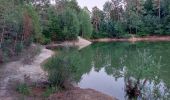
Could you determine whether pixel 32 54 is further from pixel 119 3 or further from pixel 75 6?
pixel 119 3

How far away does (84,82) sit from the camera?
2177 cm

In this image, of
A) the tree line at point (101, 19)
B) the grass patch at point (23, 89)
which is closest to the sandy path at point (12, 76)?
the grass patch at point (23, 89)

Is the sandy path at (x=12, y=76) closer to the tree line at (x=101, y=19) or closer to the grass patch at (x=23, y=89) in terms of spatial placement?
the grass patch at (x=23, y=89)

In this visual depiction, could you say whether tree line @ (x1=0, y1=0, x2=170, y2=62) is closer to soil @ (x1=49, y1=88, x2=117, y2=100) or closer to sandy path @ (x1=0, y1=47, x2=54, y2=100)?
sandy path @ (x1=0, y1=47, x2=54, y2=100)

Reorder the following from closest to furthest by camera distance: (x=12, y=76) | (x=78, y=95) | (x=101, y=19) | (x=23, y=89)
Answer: (x=23, y=89), (x=78, y=95), (x=12, y=76), (x=101, y=19)

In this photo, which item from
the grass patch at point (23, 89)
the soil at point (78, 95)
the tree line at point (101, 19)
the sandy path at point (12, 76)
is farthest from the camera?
the tree line at point (101, 19)

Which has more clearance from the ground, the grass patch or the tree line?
the tree line

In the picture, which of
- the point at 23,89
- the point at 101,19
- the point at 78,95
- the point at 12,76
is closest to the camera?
the point at 23,89

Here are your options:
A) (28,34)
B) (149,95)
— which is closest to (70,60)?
(149,95)

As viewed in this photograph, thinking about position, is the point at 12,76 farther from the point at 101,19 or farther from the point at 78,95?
the point at 101,19

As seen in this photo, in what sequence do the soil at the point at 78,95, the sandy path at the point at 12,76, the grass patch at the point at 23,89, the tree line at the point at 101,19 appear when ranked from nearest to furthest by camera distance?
the soil at the point at 78,95 → the grass patch at the point at 23,89 → the sandy path at the point at 12,76 → the tree line at the point at 101,19

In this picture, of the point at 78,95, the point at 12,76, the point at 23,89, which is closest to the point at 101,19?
the point at 12,76

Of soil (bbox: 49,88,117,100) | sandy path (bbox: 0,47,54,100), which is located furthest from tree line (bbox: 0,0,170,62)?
soil (bbox: 49,88,117,100)

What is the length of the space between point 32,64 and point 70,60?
1080 centimetres
